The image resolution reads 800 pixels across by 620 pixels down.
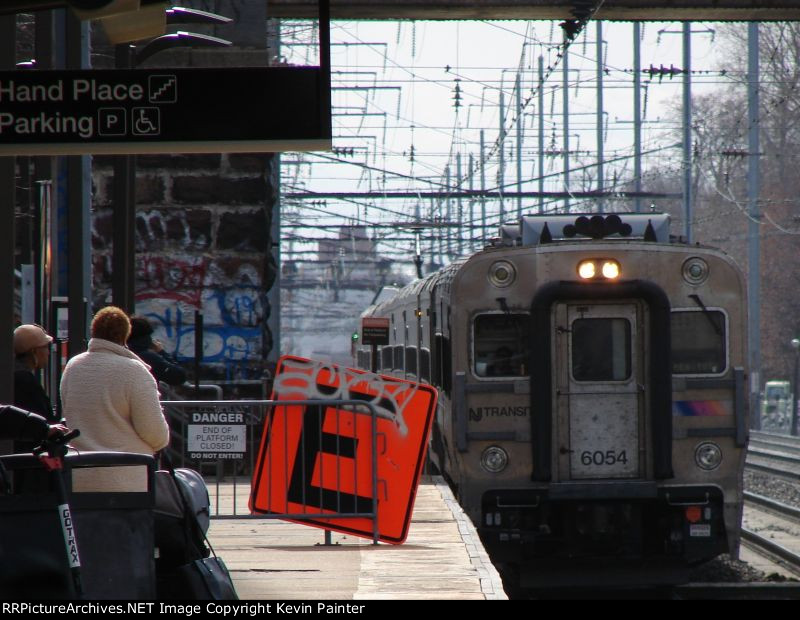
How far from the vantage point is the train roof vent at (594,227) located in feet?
37.8

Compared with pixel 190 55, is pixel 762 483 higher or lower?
lower

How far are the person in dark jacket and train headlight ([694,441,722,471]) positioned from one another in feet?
12.9

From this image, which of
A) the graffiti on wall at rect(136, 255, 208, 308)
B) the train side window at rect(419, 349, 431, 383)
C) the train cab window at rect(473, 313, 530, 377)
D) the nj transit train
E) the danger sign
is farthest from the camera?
the graffiti on wall at rect(136, 255, 208, 308)

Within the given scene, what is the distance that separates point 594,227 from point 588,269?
434 millimetres

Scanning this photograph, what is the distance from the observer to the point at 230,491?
12844mm

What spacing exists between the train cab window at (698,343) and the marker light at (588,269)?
28.2 inches

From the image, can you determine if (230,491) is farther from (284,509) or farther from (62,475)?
(62,475)

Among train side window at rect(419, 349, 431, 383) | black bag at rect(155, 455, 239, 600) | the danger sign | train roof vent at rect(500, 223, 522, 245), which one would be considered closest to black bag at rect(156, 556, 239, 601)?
black bag at rect(155, 455, 239, 600)

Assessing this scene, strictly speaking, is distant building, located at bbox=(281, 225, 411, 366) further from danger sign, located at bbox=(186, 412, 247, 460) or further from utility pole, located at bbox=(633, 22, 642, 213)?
danger sign, located at bbox=(186, 412, 247, 460)

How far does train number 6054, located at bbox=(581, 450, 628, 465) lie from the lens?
1125 centimetres

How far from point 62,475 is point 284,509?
4540mm

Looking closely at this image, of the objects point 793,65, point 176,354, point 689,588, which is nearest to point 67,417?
point 689,588

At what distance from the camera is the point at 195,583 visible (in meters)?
5.84

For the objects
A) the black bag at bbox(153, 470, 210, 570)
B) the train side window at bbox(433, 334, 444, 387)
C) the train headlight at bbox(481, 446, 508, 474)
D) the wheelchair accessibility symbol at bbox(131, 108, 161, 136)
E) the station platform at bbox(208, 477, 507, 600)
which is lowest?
the station platform at bbox(208, 477, 507, 600)
